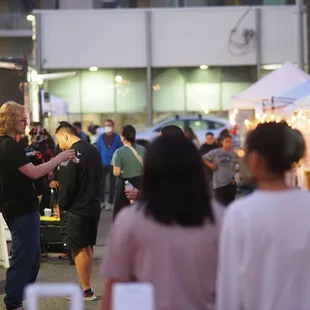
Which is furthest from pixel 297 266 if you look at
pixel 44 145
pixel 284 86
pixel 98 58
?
pixel 98 58

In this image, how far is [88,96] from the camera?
28250mm

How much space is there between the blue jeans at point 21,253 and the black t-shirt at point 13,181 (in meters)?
0.09

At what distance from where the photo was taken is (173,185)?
3.58 m

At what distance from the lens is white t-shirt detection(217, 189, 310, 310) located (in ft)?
11.1

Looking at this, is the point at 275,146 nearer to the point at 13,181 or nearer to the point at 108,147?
the point at 13,181

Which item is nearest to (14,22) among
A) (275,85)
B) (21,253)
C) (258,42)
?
(258,42)

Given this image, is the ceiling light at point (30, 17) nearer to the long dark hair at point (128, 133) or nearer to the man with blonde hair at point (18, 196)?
the long dark hair at point (128, 133)

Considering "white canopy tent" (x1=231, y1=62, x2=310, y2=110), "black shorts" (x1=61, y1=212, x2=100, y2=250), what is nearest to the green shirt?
"black shorts" (x1=61, y1=212, x2=100, y2=250)

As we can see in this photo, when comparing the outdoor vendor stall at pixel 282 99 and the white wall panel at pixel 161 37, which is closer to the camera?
the outdoor vendor stall at pixel 282 99

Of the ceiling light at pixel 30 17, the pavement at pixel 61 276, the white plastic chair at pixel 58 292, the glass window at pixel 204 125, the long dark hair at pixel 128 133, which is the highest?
the ceiling light at pixel 30 17

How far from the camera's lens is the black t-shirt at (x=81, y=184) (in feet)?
26.9

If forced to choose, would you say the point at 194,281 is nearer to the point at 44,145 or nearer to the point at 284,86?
the point at 44,145

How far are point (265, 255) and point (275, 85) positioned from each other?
11801 millimetres

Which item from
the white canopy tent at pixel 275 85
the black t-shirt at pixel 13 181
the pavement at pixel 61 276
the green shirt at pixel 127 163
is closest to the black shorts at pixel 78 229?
the pavement at pixel 61 276
